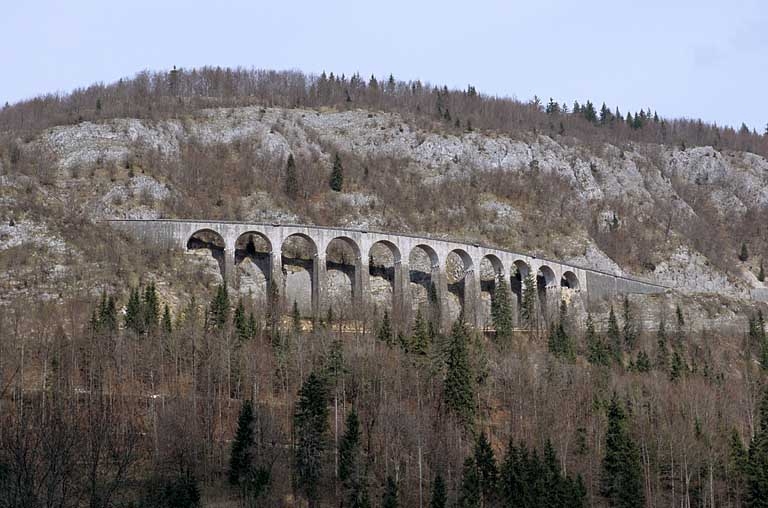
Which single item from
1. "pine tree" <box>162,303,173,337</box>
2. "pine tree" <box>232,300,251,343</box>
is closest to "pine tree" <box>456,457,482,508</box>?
"pine tree" <box>232,300,251,343</box>

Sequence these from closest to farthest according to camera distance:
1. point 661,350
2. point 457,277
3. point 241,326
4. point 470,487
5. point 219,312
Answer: point 470,487, point 241,326, point 219,312, point 661,350, point 457,277

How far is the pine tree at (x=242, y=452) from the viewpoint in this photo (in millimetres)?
51281

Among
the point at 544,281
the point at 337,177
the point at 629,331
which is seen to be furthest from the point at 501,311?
the point at 337,177

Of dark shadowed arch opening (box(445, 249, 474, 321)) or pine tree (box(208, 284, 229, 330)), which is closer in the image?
pine tree (box(208, 284, 229, 330))

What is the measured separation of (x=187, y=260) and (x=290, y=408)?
90.7ft

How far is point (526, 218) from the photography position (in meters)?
113

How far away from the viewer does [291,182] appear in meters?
108

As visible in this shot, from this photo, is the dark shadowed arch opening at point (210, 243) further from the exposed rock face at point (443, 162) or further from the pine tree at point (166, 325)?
the pine tree at point (166, 325)

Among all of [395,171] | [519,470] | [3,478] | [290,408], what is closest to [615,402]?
[519,470]

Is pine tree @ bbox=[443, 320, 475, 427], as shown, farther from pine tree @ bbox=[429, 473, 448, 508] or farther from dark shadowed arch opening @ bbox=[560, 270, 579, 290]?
dark shadowed arch opening @ bbox=[560, 270, 579, 290]

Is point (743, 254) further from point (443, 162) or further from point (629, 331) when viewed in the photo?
point (629, 331)

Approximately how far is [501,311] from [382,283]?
40.9 feet

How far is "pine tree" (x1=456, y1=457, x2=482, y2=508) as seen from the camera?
5078cm

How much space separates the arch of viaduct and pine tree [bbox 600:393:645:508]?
95.5ft
